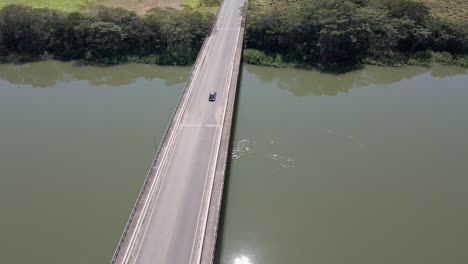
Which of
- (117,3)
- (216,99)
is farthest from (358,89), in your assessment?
(117,3)

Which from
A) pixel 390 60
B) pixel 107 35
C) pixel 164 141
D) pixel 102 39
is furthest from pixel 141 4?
pixel 390 60

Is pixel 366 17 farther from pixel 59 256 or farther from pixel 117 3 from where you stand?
pixel 59 256

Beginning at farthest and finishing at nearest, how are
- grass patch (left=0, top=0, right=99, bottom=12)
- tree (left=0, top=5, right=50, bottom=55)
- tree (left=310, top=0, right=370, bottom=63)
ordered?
grass patch (left=0, top=0, right=99, bottom=12), tree (left=0, top=5, right=50, bottom=55), tree (left=310, top=0, right=370, bottom=63)

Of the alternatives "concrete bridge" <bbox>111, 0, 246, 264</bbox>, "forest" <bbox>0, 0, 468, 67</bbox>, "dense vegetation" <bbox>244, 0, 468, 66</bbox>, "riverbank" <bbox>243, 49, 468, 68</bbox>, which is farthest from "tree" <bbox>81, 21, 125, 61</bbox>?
"dense vegetation" <bbox>244, 0, 468, 66</bbox>

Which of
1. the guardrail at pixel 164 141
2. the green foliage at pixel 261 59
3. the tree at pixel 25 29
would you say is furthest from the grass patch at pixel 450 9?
the tree at pixel 25 29

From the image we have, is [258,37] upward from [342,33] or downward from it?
downward

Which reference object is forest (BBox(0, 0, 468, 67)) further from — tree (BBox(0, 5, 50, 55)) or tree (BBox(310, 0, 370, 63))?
tree (BBox(310, 0, 370, 63))

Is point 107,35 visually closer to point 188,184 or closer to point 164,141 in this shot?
point 164,141
